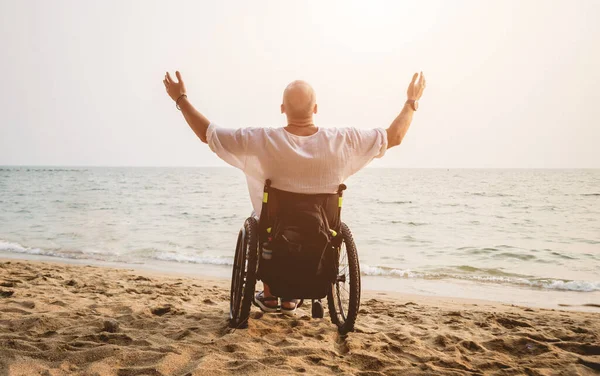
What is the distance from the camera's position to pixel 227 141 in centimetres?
267

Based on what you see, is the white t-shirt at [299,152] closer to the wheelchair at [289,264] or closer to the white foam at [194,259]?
the wheelchair at [289,264]

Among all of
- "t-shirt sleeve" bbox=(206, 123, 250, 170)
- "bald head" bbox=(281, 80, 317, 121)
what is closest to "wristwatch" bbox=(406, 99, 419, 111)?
"bald head" bbox=(281, 80, 317, 121)

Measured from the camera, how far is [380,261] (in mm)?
7988

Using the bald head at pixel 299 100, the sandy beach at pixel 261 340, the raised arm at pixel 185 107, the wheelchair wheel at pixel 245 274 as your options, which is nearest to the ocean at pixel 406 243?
the sandy beach at pixel 261 340

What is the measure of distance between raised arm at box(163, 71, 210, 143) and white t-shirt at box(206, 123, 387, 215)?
0.06 metres

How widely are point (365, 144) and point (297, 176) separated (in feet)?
1.49

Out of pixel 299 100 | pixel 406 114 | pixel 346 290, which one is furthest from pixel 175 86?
pixel 346 290

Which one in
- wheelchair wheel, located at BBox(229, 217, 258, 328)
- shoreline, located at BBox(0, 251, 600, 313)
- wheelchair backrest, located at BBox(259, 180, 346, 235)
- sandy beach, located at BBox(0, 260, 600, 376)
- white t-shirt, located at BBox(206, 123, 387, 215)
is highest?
white t-shirt, located at BBox(206, 123, 387, 215)

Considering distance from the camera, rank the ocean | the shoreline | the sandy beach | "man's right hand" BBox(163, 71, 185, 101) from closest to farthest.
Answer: the sandy beach, "man's right hand" BBox(163, 71, 185, 101), the shoreline, the ocean

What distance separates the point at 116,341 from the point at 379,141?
2.04 m

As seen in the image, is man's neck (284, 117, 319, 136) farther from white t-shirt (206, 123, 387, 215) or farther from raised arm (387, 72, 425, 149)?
raised arm (387, 72, 425, 149)

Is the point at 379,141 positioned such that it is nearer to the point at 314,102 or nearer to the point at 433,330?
the point at 314,102

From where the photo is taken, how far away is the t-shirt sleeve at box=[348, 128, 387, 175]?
9.02 feet

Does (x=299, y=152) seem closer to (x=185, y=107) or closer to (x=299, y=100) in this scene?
(x=299, y=100)
